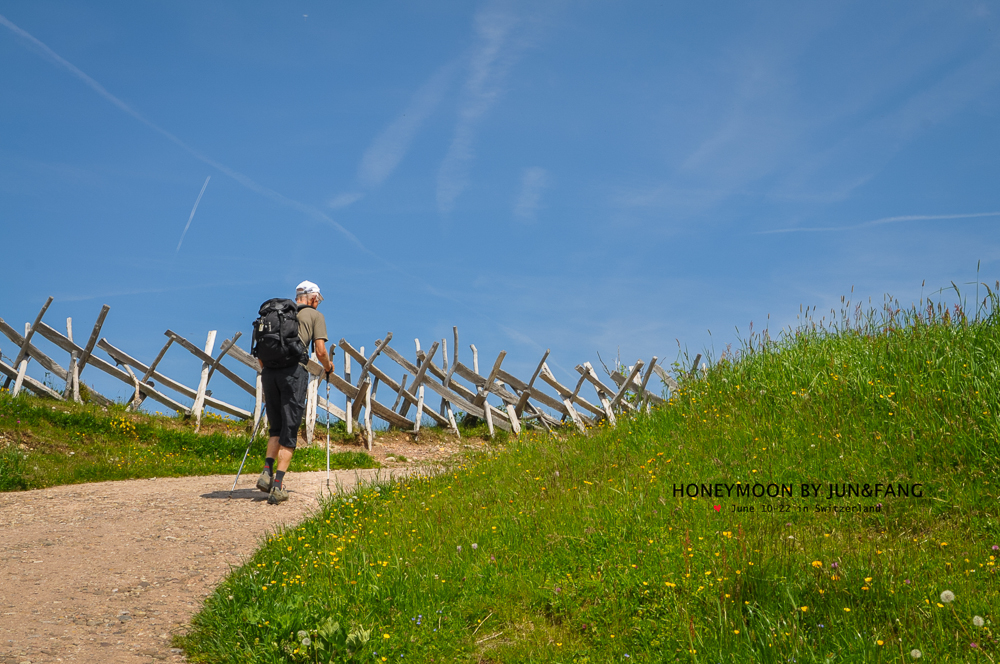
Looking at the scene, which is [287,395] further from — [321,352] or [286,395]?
[321,352]

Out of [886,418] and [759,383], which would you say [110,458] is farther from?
[886,418]

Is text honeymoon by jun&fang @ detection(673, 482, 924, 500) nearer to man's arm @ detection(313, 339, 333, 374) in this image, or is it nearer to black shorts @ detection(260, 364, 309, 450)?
man's arm @ detection(313, 339, 333, 374)

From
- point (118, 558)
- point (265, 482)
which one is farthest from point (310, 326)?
point (118, 558)

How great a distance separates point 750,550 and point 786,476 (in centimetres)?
160

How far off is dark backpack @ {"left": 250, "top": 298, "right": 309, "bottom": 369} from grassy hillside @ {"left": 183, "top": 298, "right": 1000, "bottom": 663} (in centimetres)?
205

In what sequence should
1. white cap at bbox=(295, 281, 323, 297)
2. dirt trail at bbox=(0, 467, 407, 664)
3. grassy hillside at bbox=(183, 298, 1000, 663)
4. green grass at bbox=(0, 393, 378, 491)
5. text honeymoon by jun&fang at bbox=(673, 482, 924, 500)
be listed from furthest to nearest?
green grass at bbox=(0, 393, 378, 491) → white cap at bbox=(295, 281, 323, 297) → text honeymoon by jun&fang at bbox=(673, 482, 924, 500) → dirt trail at bbox=(0, 467, 407, 664) → grassy hillside at bbox=(183, 298, 1000, 663)

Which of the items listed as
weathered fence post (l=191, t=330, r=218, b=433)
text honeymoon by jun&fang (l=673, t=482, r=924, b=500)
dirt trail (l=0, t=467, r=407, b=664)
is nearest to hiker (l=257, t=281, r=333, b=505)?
dirt trail (l=0, t=467, r=407, b=664)

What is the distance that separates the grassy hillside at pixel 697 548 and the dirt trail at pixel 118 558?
538mm

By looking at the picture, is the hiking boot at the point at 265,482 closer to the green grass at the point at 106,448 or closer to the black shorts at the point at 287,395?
the black shorts at the point at 287,395

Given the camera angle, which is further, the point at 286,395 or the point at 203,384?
the point at 203,384

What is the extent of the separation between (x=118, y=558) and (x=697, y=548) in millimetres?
5028

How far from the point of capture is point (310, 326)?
341 inches

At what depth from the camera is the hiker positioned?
8367 mm

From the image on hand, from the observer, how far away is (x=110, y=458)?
11289 millimetres
